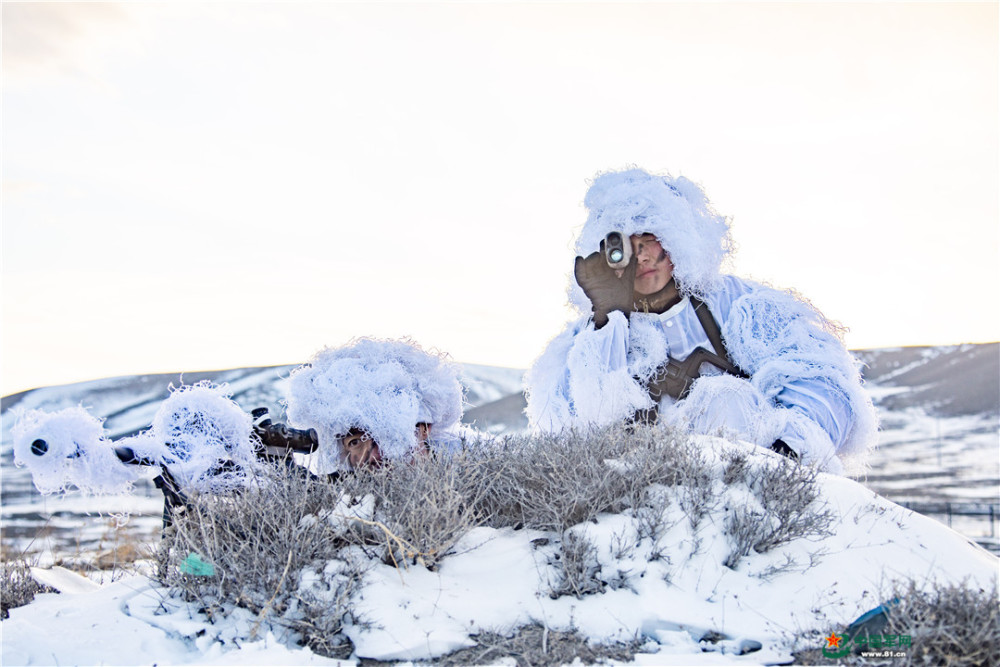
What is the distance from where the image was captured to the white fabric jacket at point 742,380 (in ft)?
15.4

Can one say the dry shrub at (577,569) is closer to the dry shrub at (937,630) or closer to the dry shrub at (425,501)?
the dry shrub at (425,501)

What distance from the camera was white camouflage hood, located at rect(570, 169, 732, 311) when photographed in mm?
5082

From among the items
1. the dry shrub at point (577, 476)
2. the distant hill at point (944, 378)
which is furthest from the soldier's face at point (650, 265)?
the distant hill at point (944, 378)

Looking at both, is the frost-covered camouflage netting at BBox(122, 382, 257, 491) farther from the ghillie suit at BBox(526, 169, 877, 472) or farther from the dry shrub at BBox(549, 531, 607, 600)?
the ghillie suit at BBox(526, 169, 877, 472)

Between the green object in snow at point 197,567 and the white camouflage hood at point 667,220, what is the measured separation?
292cm

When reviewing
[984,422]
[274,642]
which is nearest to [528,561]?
[274,642]

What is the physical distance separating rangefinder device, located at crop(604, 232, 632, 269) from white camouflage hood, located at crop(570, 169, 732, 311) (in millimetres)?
52

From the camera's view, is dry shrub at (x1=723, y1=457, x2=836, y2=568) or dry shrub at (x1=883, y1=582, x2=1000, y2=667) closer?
dry shrub at (x1=883, y1=582, x2=1000, y2=667)

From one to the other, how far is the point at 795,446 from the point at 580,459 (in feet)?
4.49

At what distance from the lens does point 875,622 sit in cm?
282

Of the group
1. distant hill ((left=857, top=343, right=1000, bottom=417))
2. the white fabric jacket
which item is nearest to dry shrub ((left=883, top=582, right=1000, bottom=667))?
the white fabric jacket

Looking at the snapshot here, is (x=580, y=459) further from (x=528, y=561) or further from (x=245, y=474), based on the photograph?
(x=245, y=474)

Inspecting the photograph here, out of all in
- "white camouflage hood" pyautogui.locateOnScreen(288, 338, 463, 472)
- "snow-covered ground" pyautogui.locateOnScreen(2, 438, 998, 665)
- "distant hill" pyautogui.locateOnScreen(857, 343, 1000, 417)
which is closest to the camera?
"snow-covered ground" pyautogui.locateOnScreen(2, 438, 998, 665)

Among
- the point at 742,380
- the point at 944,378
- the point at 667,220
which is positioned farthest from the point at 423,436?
the point at 944,378
